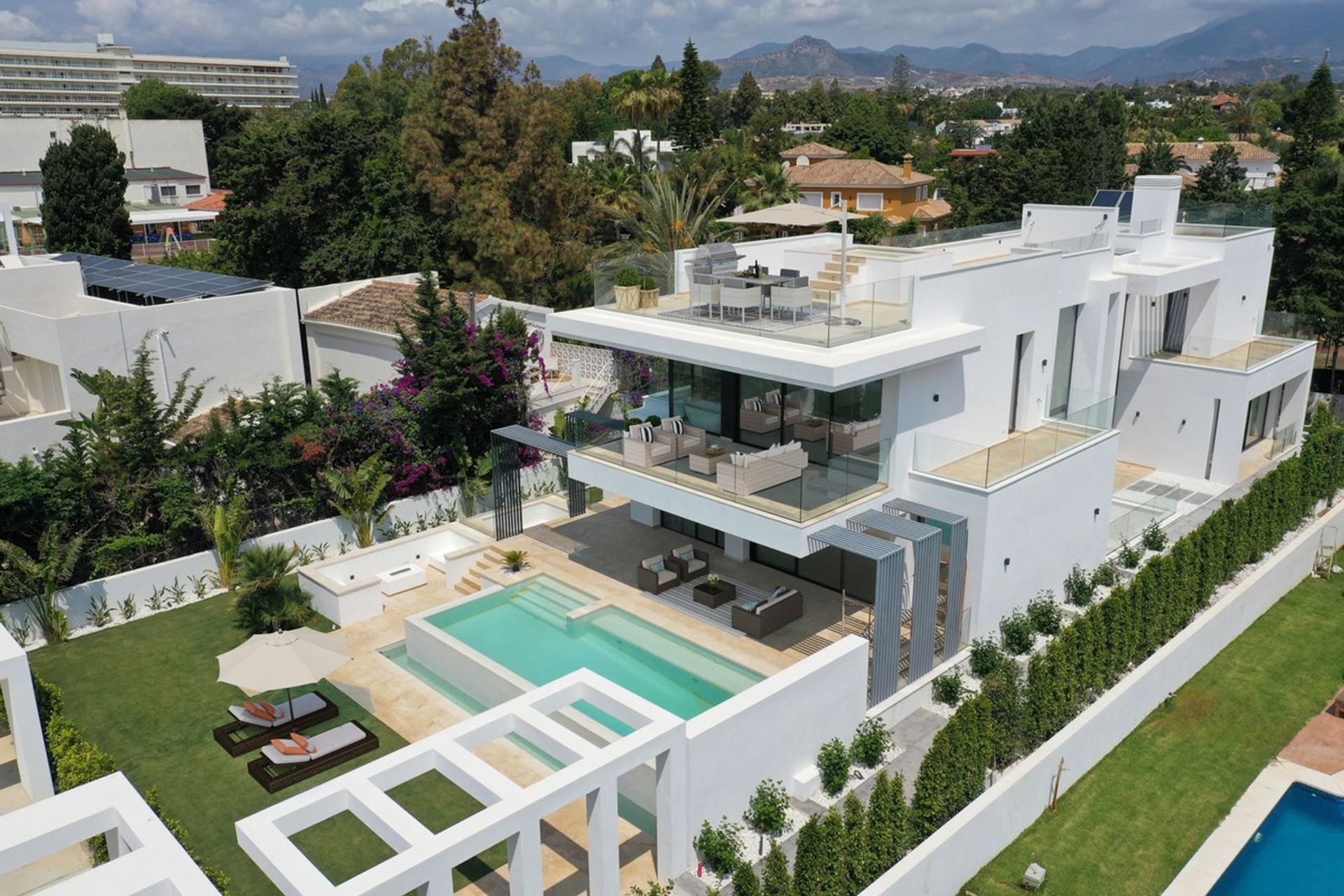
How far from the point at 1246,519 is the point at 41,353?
3148 cm

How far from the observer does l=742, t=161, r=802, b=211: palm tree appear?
46938mm

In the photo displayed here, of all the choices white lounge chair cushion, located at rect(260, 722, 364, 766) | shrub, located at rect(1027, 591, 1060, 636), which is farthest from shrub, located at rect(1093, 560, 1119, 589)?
white lounge chair cushion, located at rect(260, 722, 364, 766)

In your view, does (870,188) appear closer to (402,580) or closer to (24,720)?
(402,580)

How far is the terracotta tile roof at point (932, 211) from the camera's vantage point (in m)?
69.5

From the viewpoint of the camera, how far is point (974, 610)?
18422 millimetres

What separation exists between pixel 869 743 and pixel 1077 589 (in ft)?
24.8

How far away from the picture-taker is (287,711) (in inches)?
688

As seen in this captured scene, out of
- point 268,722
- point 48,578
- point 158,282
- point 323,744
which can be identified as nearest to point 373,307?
point 158,282

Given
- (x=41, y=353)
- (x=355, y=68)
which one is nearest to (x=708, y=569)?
(x=41, y=353)

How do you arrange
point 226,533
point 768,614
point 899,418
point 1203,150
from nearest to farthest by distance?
1. point 768,614
2. point 899,418
3. point 226,533
4. point 1203,150

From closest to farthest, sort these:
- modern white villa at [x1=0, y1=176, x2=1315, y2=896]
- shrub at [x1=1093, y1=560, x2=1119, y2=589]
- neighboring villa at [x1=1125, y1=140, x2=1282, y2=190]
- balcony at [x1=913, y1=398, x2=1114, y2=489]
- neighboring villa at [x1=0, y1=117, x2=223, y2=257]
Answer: modern white villa at [x1=0, y1=176, x2=1315, y2=896] < balcony at [x1=913, y1=398, x2=1114, y2=489] < shrub at [x1=1093, y1=560, x2=1119, y2=589] < neighboring villa at [x1=0, y1=117, x2=223, y2=257] < neighboring villa at [x1=1125, y1=140, x2=1282, y2=190]

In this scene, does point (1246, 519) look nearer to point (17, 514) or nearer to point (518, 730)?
point (518, 730)

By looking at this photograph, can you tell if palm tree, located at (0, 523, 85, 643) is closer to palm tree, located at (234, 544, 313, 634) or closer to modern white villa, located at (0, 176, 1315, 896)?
modern white villa, located at (0, 176, 1315, 896)

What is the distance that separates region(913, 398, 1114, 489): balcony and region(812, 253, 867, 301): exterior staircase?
368 centimetres
